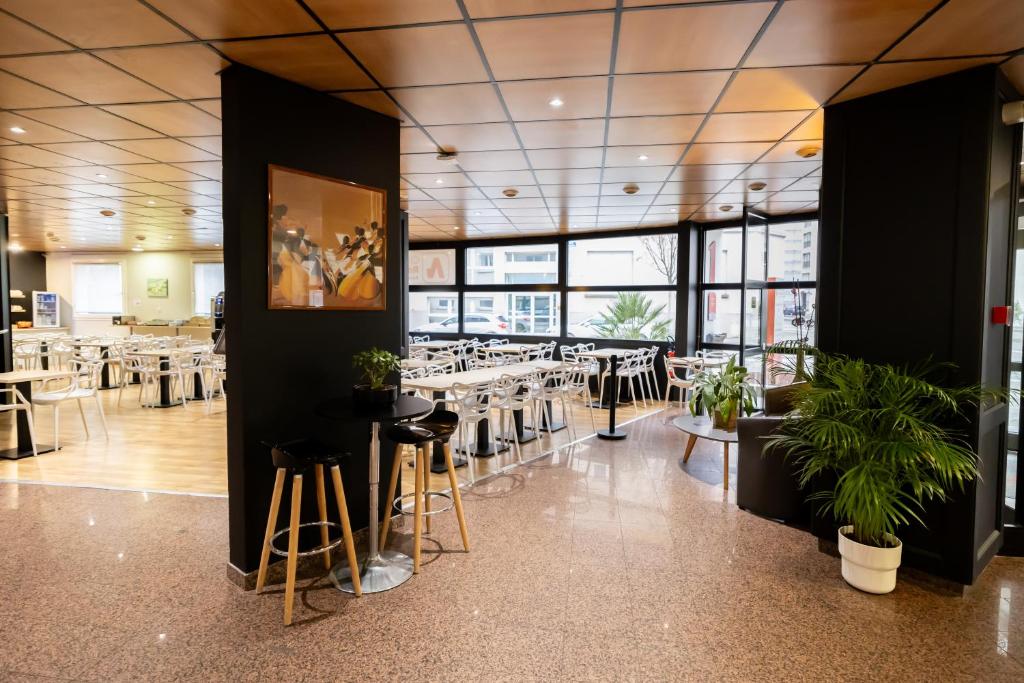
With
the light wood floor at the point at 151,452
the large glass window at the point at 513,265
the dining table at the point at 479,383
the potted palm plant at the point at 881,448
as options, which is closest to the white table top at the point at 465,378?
the dining table at the point at 479,383

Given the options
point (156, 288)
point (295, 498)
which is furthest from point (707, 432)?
point (156, 288)

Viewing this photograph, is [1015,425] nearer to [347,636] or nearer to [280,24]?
[347,636]

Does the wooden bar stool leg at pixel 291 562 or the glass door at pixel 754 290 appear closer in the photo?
the wooden bar stool leg at pixel 291 562

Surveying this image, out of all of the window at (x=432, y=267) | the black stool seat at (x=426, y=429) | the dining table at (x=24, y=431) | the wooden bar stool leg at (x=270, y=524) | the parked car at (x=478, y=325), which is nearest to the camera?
the wooden bar stool leg at (x=270, y=524)

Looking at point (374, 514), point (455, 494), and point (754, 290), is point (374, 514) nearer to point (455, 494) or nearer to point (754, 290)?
point (455, 494)

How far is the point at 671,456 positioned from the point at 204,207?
21.7 feet

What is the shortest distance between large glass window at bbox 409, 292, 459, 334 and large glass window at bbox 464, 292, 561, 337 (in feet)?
0.95

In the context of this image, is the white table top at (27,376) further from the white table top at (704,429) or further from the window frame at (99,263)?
the window frame at (99,263)

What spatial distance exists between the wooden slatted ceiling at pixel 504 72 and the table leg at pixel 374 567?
197cm

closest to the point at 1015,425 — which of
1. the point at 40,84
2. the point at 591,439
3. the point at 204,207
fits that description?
the point at 591,439

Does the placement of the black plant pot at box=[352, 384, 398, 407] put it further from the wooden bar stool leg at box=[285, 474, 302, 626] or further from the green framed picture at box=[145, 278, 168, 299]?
the green framed picture at box=[145, 278, 168, 299]

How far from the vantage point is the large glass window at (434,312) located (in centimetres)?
1138

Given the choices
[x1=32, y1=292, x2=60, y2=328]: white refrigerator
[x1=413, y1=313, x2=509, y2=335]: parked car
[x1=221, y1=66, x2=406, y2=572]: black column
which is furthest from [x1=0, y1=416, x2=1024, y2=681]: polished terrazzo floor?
[x1=32, y1=292, x2=60, y2=328]: white refrigerator

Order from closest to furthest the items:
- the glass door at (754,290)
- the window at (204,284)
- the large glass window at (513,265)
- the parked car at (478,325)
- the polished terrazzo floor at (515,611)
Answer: the polished terrazzo floor at (515,611) → the glass door at (754,290) → the large glass window at (513,265) → the parked car at (478,325) → the window at (204,284)
